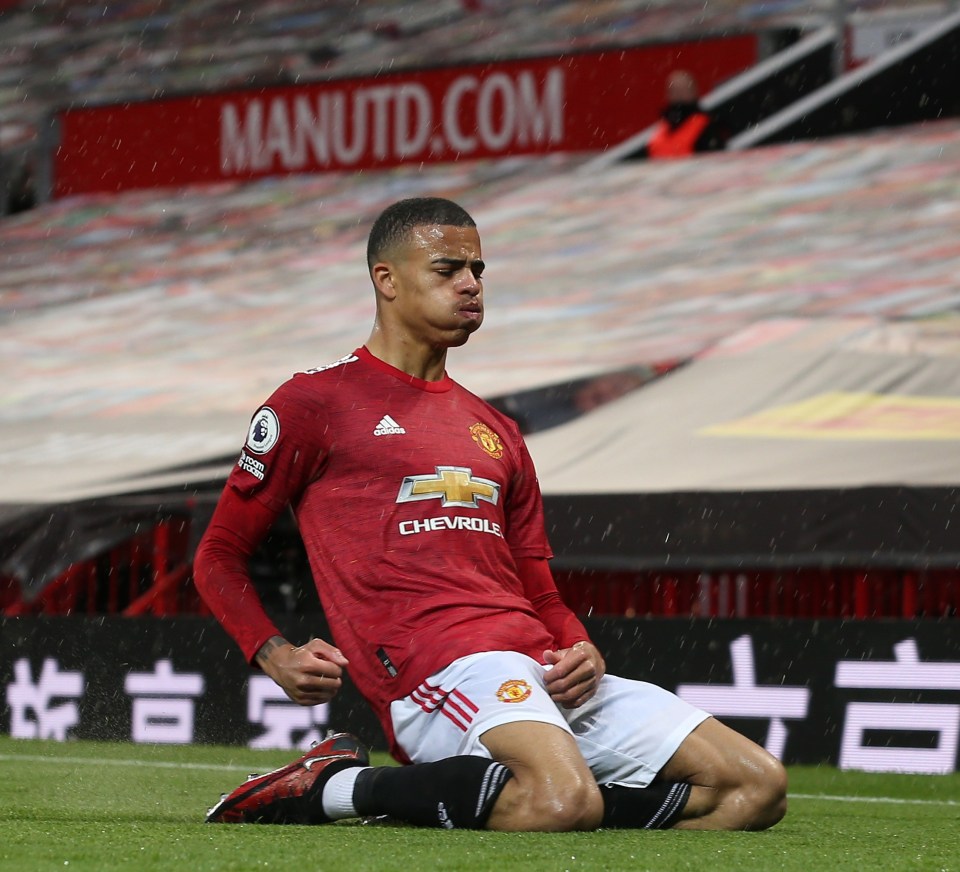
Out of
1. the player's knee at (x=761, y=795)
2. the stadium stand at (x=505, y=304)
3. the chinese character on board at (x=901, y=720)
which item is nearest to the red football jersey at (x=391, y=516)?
the player's knee at (x=761, y=795)

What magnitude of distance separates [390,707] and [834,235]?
7324 mm

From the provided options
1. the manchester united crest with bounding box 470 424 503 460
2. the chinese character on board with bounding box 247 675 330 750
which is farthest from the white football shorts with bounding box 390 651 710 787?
the chinese character on board with bounding box 247 675 330 750

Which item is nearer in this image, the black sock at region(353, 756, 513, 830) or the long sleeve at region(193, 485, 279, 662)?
Answer: the black sock at region(353, 756, 513, 830)

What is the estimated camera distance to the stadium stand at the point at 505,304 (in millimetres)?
8875

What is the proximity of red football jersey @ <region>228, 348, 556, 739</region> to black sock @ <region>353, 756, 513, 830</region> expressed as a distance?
22 centimetres

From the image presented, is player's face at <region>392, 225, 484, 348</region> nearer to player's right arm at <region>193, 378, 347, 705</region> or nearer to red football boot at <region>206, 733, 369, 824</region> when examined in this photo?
Result: player's right arm at <region>193, 378, 347, 705</region>

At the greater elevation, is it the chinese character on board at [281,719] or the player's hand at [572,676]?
the player's hand at [572,676]

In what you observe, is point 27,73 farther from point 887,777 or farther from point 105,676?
point 887,777

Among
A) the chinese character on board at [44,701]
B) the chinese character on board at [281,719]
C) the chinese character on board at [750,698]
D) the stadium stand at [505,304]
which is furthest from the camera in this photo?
the stadium stand at [505,304]

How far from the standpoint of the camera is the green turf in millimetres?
3246

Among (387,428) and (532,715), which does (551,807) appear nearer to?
(532,715)

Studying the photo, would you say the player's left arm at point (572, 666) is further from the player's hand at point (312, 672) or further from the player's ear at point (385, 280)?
the player's ear at point (385, 280)

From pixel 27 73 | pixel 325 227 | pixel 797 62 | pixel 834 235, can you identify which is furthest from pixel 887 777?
pixel 27 73

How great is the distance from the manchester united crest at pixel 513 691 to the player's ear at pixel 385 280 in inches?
40.4
